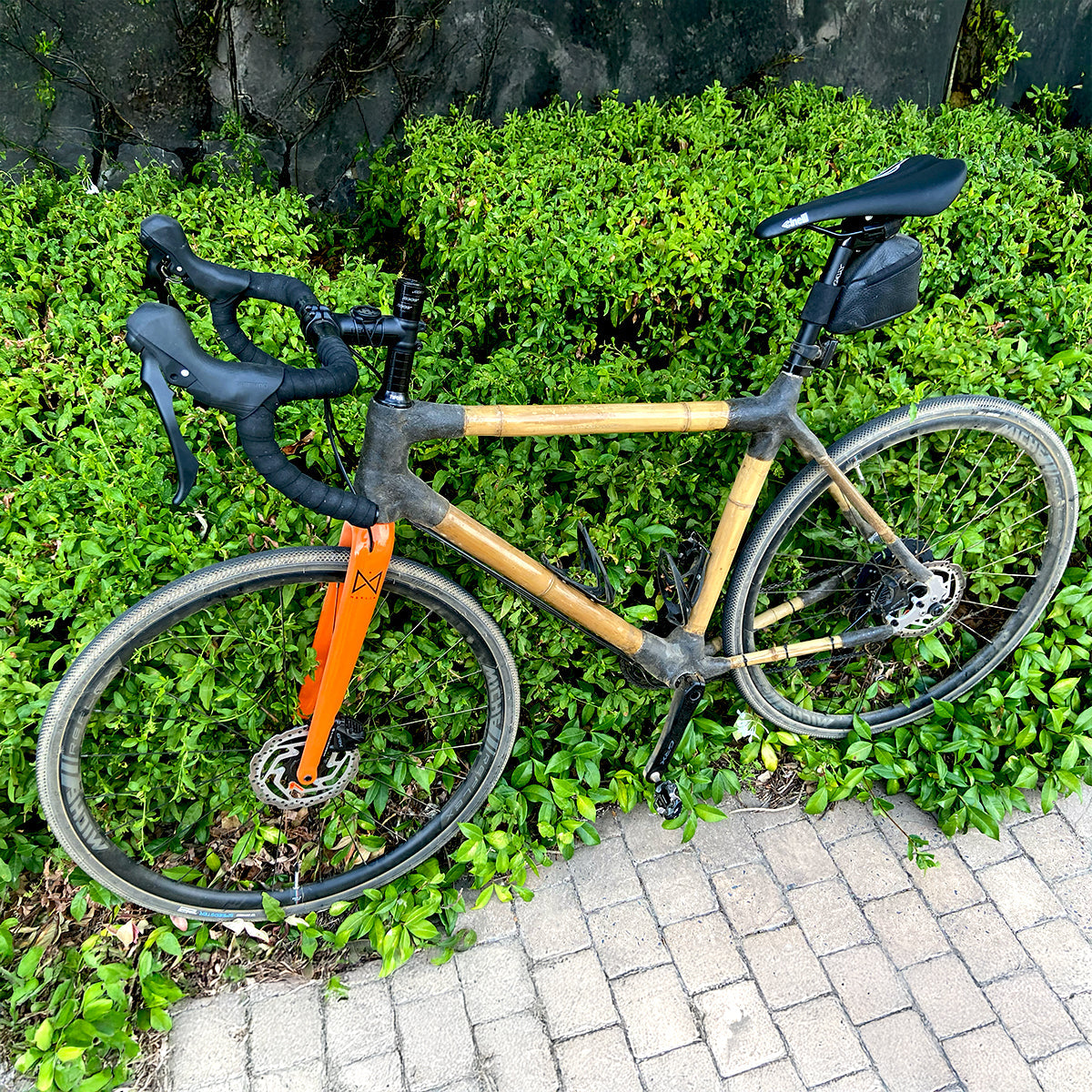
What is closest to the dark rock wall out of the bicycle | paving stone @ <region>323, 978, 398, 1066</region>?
the bicycle

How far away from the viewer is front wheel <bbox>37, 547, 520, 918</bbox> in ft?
7.14

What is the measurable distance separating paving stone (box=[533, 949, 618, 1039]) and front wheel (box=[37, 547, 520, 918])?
54 cm

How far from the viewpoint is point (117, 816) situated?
263 cm

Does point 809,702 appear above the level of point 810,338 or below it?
below

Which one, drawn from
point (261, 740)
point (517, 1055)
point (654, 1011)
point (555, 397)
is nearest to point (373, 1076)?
point (517, 1055)

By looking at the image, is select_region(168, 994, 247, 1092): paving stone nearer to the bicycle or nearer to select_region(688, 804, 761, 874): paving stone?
the bicycle

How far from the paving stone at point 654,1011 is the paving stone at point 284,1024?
895mm

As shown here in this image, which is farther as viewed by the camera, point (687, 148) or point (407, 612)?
point (687, 148)

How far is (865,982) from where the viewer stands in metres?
2.60

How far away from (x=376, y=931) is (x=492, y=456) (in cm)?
153

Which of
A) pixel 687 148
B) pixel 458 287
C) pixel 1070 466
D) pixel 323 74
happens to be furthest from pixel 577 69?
pixel 1070 466

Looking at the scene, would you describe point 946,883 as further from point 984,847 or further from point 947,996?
point 947,996

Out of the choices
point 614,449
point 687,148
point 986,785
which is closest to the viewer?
point 614,449

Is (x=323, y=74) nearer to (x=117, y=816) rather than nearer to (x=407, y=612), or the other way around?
(x=407, y=612)
